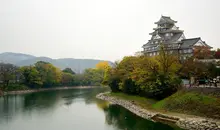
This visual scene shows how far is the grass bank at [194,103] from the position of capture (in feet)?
77.5

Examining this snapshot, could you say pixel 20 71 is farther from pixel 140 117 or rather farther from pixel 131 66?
pixel 140 117

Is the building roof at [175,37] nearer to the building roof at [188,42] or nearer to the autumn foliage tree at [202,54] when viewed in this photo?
the building roof at [188,42]

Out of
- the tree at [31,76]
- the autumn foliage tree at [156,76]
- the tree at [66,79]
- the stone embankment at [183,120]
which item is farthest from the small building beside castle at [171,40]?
the tree at [66,79]

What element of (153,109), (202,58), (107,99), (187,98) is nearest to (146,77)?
(153,109)

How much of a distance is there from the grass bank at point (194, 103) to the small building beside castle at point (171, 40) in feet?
57.0

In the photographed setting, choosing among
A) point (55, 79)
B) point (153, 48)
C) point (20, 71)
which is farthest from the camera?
point (55, 79)

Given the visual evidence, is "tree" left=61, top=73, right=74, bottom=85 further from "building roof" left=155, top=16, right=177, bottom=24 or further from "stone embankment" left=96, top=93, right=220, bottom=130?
"stone embankment" left=96, top=93, right=220, bottom=130

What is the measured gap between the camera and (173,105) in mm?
28203

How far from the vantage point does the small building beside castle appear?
45875mm

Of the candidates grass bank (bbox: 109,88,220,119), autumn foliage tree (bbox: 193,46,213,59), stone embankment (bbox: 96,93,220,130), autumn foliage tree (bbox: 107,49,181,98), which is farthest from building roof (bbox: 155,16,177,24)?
stone embankment (bbox: 96,93,220,130)

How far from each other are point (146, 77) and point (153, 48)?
18393 millimetres

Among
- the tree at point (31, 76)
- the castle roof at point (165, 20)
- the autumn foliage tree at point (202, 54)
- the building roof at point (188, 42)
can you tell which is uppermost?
the castle roof at point (165, 20)

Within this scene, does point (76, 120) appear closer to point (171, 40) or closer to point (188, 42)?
point (188, 42)

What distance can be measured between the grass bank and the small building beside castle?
17.4m
